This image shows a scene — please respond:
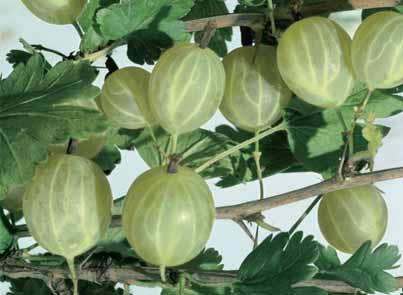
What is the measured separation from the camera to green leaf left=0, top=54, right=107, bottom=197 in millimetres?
454

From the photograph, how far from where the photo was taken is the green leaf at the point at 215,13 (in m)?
0.65

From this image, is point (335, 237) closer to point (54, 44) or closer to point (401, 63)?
point (401, 63)

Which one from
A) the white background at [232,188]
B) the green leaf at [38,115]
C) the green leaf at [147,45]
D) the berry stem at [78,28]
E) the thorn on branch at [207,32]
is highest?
the thorn on branch at [207,32]

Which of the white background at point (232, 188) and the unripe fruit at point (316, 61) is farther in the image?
the white background at point (232, 188)

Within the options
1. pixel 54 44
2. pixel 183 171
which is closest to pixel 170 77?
pixel 183 171

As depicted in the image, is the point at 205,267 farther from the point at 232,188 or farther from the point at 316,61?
the point at 232,188

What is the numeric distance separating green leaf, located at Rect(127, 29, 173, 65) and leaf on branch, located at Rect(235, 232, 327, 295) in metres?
0.15

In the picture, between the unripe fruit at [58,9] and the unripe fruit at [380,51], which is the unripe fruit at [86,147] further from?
the unripe fruit at [380,51]

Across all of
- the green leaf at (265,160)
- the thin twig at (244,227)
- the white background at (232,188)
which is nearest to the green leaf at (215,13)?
the green leaf at (265,160)

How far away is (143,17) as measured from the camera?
0.52 m

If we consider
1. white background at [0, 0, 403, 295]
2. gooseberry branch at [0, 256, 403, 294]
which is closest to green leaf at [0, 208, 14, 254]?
gooseberry branch at [0, 256, 403, 294]

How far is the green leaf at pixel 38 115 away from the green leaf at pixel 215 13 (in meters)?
0.19

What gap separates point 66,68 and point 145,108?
0.19 feet

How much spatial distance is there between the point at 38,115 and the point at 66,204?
0.18 ft
